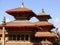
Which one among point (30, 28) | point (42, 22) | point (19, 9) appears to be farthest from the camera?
point (42, 22)

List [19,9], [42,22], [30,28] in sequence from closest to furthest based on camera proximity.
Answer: [30,28]
[19,9]
[42,22]

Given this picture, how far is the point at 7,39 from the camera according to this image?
3603 centimetres

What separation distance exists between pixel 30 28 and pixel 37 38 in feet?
13.4

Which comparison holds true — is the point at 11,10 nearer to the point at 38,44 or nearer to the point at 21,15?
the point at 21,15

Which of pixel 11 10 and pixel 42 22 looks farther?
pixel 42 22

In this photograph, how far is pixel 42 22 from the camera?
1706 inches

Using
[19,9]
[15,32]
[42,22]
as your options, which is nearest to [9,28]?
[15,32]

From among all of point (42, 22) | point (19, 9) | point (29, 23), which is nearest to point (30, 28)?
point (29, 23)

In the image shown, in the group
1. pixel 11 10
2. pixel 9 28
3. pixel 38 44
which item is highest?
pixel 11 10

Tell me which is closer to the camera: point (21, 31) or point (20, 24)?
point (21, 31)

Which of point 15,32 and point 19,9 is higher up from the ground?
point 19,9

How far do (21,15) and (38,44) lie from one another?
499 cm

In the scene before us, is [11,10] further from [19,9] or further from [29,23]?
[29,23]

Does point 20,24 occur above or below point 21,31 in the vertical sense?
above
